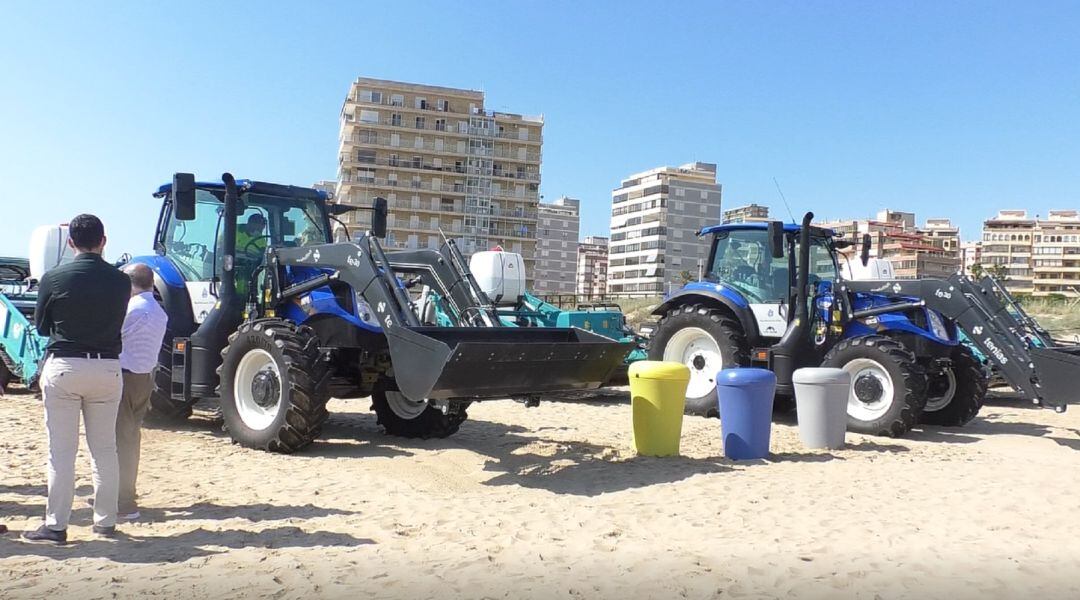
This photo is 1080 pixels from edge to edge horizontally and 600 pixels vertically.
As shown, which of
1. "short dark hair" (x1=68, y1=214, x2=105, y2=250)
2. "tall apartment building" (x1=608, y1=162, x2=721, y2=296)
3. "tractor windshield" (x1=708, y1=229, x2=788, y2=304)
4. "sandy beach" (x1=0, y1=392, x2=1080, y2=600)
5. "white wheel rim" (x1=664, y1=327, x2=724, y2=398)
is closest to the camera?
"sandy beach" (x1=0, y1=392, x2=1080, y2=600)

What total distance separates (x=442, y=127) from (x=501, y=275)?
69644 millimetres

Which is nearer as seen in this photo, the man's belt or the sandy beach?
the sandy beach

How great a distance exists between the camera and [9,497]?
613 centimetres

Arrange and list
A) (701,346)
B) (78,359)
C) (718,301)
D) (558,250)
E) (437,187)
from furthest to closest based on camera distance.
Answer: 1. (558,250)
2. (437,187)
3. (701,346)
4. (718,301)
5. (78,359)

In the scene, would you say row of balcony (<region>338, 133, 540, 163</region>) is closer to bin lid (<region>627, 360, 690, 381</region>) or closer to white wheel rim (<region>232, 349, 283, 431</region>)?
white wheel rim (<region>232, 349, 283, 431</region>)

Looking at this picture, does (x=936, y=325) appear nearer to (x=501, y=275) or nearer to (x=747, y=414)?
(x=747, y=414)

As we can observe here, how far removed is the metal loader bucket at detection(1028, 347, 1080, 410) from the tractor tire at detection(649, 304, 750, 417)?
10.6 ft

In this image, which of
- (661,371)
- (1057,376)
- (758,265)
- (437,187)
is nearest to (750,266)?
(758,265)

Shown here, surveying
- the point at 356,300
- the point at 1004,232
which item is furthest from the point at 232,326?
the point at 1004,232

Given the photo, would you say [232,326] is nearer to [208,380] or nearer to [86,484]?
[208,380]

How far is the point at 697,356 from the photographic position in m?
11.9

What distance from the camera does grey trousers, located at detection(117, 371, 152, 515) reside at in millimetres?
5453

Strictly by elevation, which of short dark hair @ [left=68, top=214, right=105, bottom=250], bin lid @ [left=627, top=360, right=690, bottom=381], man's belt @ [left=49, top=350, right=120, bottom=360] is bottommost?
bin lid @ [left=627, top=360, right=690, bottom=381]

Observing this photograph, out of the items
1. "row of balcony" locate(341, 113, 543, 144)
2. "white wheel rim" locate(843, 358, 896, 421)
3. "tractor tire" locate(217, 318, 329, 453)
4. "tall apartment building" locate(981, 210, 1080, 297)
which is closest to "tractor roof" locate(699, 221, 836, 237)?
"white wheel rim" locate(843, 358, 896, 421)
